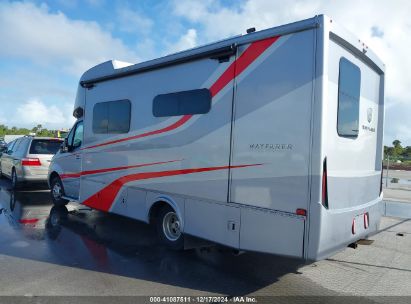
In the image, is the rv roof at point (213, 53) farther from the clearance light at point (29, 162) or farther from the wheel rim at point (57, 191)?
the clearance light at point (29, 162)

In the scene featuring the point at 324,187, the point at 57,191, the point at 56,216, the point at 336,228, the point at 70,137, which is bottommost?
the point at 56,216

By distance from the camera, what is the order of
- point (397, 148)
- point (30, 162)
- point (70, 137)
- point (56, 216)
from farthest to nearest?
point (397, 148) < point (30, 162) < point (70, 137) < point (56, 216)

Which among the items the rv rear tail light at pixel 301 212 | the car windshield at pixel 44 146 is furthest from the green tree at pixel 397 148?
the rv rear tail light at pixel 301 212

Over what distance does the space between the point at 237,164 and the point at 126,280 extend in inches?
79.0

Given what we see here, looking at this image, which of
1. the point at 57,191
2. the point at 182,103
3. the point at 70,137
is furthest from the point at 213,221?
the point at 57,191

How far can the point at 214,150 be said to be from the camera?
201 inches

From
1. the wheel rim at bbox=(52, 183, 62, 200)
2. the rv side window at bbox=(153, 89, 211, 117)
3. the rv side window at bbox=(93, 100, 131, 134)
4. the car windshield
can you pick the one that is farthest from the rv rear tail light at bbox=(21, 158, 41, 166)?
the rv side window at bbox=(153, 89, 211, 117)

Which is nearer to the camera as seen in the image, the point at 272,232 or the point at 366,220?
the point at 272,232

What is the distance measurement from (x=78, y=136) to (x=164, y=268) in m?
4.27

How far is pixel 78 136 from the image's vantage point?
827cm

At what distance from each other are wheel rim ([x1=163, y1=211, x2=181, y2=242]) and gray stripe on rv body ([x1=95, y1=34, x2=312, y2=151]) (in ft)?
4.16

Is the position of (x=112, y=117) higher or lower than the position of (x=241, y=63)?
lower

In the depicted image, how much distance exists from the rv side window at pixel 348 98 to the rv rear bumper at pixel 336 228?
38.4 inches

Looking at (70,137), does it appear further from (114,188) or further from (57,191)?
(114,188)
